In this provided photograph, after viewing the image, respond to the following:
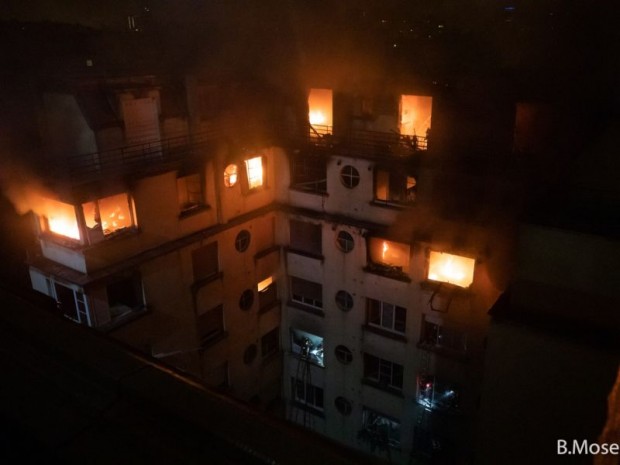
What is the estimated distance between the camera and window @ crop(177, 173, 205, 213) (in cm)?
1780

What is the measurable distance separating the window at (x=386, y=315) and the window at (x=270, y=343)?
5060 millimetres

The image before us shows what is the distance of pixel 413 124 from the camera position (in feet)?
62.6

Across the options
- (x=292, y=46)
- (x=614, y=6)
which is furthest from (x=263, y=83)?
(x=614, y=6)

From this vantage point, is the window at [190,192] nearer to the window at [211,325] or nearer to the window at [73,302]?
the window at [211,325]

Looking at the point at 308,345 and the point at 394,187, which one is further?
the point at 308,345

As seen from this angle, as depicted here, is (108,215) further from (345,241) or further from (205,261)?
(345,241)

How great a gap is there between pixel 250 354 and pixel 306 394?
3867 mm

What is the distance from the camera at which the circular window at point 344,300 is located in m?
20.8

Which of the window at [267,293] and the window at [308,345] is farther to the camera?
the window at [308,345]

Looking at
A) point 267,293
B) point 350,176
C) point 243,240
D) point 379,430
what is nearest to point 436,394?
point 379,430

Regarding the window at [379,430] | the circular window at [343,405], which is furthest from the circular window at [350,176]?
the window at [379,430]

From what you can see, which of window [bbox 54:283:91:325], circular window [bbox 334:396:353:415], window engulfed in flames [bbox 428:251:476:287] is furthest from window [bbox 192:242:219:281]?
circular window [bbox 334:396:353:415]

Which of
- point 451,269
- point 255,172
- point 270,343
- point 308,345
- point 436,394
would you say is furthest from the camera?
point 270,343

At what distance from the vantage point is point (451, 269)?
17.8 metres
